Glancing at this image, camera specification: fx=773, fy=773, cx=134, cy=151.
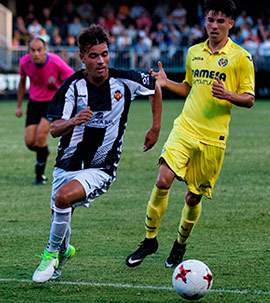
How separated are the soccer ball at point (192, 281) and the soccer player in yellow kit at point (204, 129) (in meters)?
1.07

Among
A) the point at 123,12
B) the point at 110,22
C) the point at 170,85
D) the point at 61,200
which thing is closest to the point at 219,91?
the point at 170,85

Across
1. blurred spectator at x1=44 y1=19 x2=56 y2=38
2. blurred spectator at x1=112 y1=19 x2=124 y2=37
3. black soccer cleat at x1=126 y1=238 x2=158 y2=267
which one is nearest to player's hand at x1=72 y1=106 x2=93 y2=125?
black soccer cleat at x1=126 y1=238 x2=158 y2=267

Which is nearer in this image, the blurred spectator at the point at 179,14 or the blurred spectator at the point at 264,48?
the blurred spectator at the point at 264,48

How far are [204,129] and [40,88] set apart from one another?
19.3 feet

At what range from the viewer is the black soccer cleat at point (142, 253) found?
6723mm

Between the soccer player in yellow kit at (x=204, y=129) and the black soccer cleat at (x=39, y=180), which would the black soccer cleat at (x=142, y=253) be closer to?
the soccer player in yellow kit at (x=204, y=129)

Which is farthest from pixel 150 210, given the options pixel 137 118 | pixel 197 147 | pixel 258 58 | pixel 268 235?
pixel 258 58

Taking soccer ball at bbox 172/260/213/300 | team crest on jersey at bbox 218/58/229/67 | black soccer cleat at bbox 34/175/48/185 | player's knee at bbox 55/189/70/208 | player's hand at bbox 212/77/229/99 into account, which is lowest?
black soccer cleat at bbox 34/175/48/185

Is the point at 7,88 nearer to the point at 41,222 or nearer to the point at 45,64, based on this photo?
the point at 45,64

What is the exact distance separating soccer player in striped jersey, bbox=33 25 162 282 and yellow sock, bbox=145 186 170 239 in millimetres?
498

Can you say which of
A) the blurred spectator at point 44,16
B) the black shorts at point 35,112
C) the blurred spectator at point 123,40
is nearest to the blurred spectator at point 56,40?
the blurred spectator at point 123,40

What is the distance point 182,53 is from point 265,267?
23.2 metres

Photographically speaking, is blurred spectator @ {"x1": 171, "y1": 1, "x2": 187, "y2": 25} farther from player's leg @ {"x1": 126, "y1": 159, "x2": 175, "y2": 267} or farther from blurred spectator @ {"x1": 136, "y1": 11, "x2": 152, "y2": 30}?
player's leg @ {"x1": 126, "y1": 159, "x2": 175, "y2": 267}

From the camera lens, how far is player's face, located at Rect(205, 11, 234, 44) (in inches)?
273
